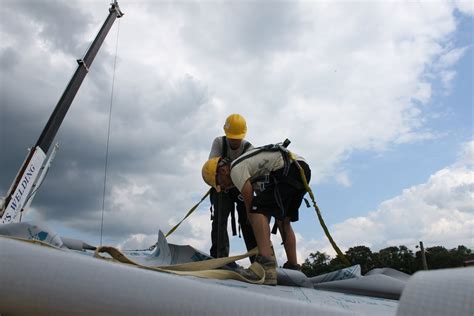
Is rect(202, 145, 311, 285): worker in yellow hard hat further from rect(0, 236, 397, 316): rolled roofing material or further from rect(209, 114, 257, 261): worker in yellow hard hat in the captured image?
rect(0, 236, 397, 316): rolled roofing material

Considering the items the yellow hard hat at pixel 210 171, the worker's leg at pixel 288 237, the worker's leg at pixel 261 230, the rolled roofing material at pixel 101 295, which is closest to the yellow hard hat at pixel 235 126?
the yellow hard hat at pixel 210 171

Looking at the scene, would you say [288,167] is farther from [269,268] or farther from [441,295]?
[441,295]

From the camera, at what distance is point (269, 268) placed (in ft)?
6.02

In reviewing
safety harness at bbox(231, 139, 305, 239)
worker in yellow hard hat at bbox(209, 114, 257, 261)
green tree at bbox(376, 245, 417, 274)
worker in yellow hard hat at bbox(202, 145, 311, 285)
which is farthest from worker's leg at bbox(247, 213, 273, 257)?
green tree at bbox(376, 245, 417, 274)

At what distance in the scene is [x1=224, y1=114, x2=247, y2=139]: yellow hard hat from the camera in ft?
9.00

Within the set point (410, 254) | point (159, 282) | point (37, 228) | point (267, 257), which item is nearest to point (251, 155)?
point (267, 257)

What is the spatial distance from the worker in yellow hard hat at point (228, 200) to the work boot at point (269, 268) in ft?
3.18

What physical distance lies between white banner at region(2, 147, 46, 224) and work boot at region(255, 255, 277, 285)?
13.4 feet

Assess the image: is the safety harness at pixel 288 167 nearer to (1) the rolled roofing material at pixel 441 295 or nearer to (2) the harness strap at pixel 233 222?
(2) the harness strap at pixel 233 222

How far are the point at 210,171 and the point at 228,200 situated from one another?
1.57ft

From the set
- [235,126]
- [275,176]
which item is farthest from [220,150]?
[275,176]

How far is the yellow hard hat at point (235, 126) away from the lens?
2744 mm

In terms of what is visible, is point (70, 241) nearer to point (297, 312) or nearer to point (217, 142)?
point (217, 142)

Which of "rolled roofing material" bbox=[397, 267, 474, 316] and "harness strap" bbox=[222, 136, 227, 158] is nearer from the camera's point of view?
"rolled roofing material" bbox=[397, 267, 474, 316]
